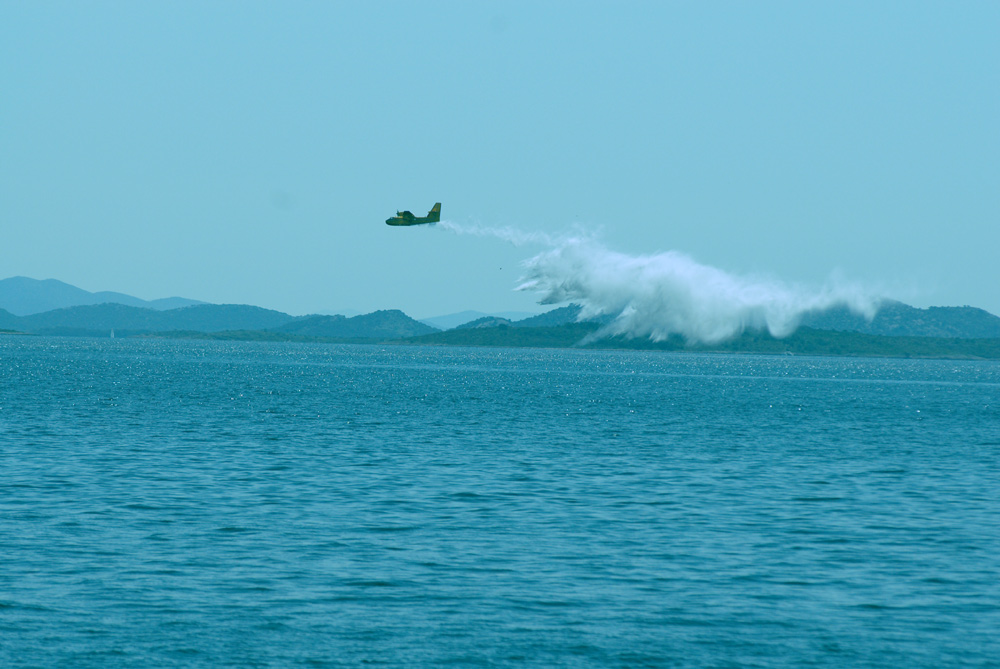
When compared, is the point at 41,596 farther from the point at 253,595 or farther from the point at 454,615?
the point at 454,615

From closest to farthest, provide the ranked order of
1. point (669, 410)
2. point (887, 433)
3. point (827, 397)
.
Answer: point (887, 433)
point (669, 410)
point (827, 397)

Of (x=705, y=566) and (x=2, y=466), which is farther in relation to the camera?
(x=2, y=466)

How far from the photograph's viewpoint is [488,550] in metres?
29.6

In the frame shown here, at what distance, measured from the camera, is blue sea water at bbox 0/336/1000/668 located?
20750mm

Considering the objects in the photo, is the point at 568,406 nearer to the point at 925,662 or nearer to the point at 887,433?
the point at 887,433

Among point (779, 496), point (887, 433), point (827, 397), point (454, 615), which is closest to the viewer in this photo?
point (454, 615)

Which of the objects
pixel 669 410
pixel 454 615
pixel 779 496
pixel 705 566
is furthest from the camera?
pixel 669 410

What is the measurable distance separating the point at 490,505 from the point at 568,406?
65.4 m

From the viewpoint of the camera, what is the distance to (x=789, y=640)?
21.2 metres

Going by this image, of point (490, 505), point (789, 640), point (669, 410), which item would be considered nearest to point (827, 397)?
point (669, 410)

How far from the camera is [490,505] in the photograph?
3784 centimetres

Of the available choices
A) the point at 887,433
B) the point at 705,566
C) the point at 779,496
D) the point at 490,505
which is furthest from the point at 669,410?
the point at 705,566

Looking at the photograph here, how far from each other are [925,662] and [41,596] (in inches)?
757

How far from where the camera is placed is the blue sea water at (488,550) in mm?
20750
